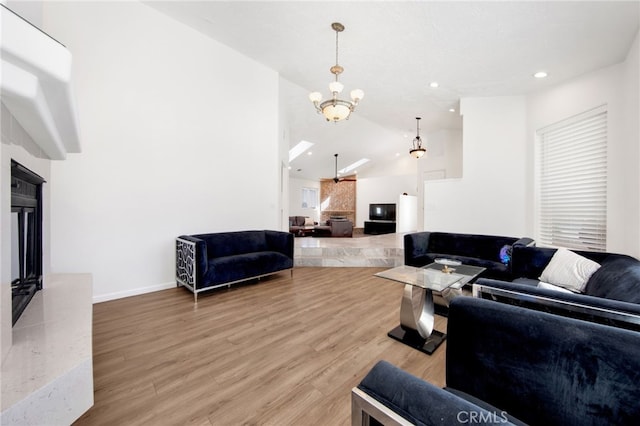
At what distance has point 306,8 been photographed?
304 centimetres

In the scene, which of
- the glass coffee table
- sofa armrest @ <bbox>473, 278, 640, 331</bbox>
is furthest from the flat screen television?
sofa armrest @ <bbox>473, 278, 640, 331</bbox>

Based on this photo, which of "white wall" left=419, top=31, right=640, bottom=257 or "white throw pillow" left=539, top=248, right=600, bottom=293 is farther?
"white wall" left=419, top=31, right=640, bottom=257

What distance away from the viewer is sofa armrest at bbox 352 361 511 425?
585 millimetres

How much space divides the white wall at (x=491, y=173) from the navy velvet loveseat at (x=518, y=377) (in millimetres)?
4497

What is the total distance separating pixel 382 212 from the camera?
1143cm

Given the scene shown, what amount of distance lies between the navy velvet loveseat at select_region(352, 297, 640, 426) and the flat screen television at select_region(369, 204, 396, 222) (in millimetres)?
10265

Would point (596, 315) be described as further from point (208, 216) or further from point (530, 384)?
point (208, 216)

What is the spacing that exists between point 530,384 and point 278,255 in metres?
3.38

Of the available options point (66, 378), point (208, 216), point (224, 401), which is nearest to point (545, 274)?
point (224, 401)

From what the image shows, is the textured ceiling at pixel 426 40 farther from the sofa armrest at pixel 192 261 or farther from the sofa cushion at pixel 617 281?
the sofa armrest at pixel 192 261

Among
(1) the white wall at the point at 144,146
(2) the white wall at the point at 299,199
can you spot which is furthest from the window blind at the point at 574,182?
(2) the white wall at the point at 299,199

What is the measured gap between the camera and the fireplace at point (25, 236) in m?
1.59

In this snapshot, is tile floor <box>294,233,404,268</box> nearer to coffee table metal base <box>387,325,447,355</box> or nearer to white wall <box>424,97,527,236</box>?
white wall <box>424,97,527,236</box>

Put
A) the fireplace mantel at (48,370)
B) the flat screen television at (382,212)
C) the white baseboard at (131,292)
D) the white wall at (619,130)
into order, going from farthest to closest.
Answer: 1. the flat screen television at (382,212)
2. the white baseboard at (131,292)
3. the white wall at (619,130)
4. the fireplace mantel at (48,370)
